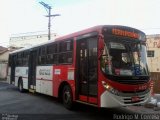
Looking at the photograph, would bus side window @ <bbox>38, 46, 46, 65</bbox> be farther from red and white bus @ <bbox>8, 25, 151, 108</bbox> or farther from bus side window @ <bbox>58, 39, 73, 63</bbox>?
bus side window @ <bbox>58, 39, 73, 63</bbox>

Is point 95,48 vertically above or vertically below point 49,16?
below

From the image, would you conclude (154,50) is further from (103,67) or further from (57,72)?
(103,67)

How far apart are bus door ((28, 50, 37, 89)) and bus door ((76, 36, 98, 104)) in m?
5.69

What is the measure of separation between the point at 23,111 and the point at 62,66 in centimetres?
254

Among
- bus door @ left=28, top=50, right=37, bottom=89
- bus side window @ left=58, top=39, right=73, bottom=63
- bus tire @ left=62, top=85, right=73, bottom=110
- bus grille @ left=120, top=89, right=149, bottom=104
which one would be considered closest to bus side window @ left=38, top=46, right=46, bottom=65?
bus door @ left=28, top=50, right=37, bottom=89

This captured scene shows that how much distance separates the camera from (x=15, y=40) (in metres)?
55.5

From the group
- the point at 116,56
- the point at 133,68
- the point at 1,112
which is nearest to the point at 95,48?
the point at 116,56

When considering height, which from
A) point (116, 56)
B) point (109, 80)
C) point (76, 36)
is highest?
point (76, 36)

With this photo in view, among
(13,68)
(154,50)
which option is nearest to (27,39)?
(154,50)

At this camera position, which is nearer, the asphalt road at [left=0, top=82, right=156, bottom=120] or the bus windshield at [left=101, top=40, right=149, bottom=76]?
the bus windshield at [left=101, top=40, right=149, bottom=76]

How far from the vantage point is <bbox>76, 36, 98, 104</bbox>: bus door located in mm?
9453

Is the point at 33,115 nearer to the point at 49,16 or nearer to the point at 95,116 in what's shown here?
the point at 95,116

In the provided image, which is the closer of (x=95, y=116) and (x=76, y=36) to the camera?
(x=95, y=116)

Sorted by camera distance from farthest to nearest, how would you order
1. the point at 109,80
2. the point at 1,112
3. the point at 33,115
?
the point at 1,112 < the point at 33,115 < the point at 109,80
